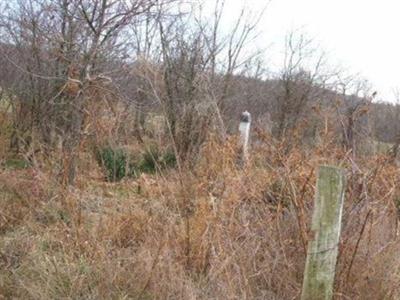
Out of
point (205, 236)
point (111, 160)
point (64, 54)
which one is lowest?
point (205, 236)

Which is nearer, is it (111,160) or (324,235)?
(324,235)

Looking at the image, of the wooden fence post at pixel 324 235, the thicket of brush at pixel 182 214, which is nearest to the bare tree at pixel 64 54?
the thicket of brush at pixel 182 214

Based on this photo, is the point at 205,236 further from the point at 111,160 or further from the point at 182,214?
the point at 111,160

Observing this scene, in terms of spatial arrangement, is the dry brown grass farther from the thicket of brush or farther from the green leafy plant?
the green leafy plant

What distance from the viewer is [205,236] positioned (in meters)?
3.86

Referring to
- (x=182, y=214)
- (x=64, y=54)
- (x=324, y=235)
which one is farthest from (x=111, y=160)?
(x=324, y=235)

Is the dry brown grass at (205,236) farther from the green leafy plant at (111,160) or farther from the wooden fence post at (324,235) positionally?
the green leafy plant at (111,160)

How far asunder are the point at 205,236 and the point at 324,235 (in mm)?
989

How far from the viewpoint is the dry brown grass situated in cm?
353

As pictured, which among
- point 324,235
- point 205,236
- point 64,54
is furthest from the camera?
point 64,54

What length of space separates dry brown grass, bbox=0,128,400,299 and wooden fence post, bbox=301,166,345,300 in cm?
21

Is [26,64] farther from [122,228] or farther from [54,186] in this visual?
[122,228]

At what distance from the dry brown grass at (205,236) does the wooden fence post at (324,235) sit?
0.70 feet

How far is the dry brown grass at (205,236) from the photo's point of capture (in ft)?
11.6
